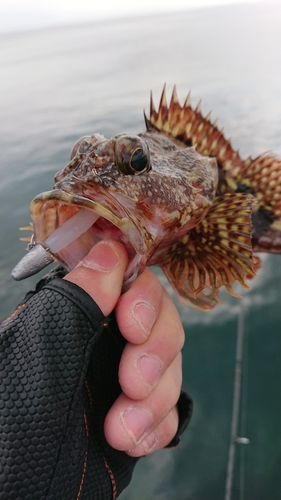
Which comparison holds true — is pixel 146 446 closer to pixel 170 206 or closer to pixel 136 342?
pixel 136 342

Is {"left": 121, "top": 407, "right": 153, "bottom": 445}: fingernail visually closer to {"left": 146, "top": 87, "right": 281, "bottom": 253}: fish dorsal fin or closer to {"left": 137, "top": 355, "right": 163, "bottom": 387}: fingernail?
{"left": 137, "top": 355, "right": 163, "bottom": 387}: fingernail

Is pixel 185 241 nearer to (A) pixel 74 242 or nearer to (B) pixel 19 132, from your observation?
(A) pixel 74 242

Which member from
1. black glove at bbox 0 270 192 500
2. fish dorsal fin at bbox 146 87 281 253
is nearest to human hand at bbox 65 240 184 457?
black glove at bbox 0 270 192 500

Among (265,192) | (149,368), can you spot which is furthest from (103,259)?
(265,192)

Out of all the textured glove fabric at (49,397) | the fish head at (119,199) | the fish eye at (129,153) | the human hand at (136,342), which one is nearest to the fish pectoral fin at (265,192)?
the fish head at (119,199)

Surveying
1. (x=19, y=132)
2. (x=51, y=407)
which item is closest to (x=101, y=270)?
(x=51, y=407)
